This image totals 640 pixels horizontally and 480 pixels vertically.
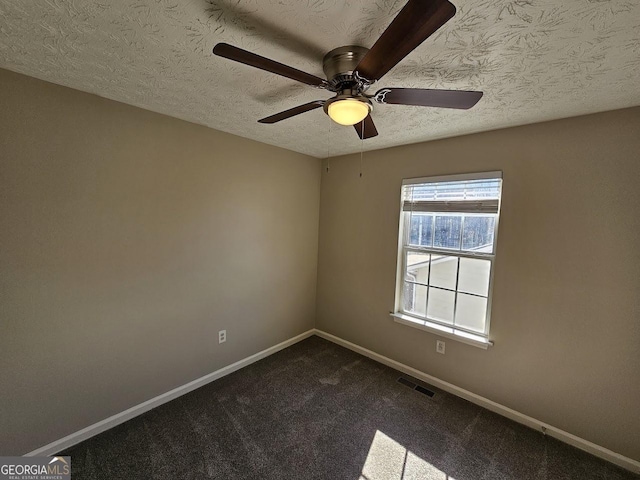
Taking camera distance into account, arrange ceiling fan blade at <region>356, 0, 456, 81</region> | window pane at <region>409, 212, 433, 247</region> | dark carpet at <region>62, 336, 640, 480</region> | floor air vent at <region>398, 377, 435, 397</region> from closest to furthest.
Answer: ceiling fan blade at <region>356, 0, 456, 81</region> < dark carpet at <region>62, 336, 640, 480</region> < floor air vent at <region>398, 377, 435, 397</region> < window pane at <region>409, 212, 433, 247</region>

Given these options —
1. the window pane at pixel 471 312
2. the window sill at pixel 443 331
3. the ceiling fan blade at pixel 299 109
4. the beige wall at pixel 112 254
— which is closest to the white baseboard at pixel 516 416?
the window sill at pixel 443 331

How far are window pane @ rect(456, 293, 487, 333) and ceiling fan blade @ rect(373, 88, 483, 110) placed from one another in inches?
69.4

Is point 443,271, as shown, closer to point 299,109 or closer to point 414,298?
point 414,298

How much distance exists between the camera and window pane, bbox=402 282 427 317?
2.71m

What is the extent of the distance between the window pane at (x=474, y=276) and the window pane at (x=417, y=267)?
320 millimetres

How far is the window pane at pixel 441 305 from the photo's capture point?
254cm

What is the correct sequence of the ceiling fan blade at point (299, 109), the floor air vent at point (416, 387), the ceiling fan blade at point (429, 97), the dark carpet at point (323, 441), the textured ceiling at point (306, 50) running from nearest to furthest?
the textured ceiling at point (306, 50) < the ceiling fan blade at point (429, 97) < the ceiling fan blade at point (299, 109) < the dark carpet at point (323, 441) < the floor air vent at point (416, 387)

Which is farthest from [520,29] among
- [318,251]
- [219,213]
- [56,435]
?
[56,435]

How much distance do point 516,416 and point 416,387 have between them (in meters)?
0.77

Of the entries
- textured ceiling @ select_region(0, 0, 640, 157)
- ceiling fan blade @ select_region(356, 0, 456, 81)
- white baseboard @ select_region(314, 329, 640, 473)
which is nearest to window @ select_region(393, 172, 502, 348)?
white baseboard @ select_region(314, 329, 640, 473)

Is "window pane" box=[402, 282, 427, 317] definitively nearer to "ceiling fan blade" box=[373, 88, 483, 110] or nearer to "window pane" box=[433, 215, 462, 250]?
"window pane" box=[433, 215, 462, 250]

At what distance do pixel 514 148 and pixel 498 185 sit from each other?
0.30 meters

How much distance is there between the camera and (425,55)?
1252 millimetres

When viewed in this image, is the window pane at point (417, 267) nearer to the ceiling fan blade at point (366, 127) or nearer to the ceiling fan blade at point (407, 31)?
the ceiling fan blade at point (366, 127)
